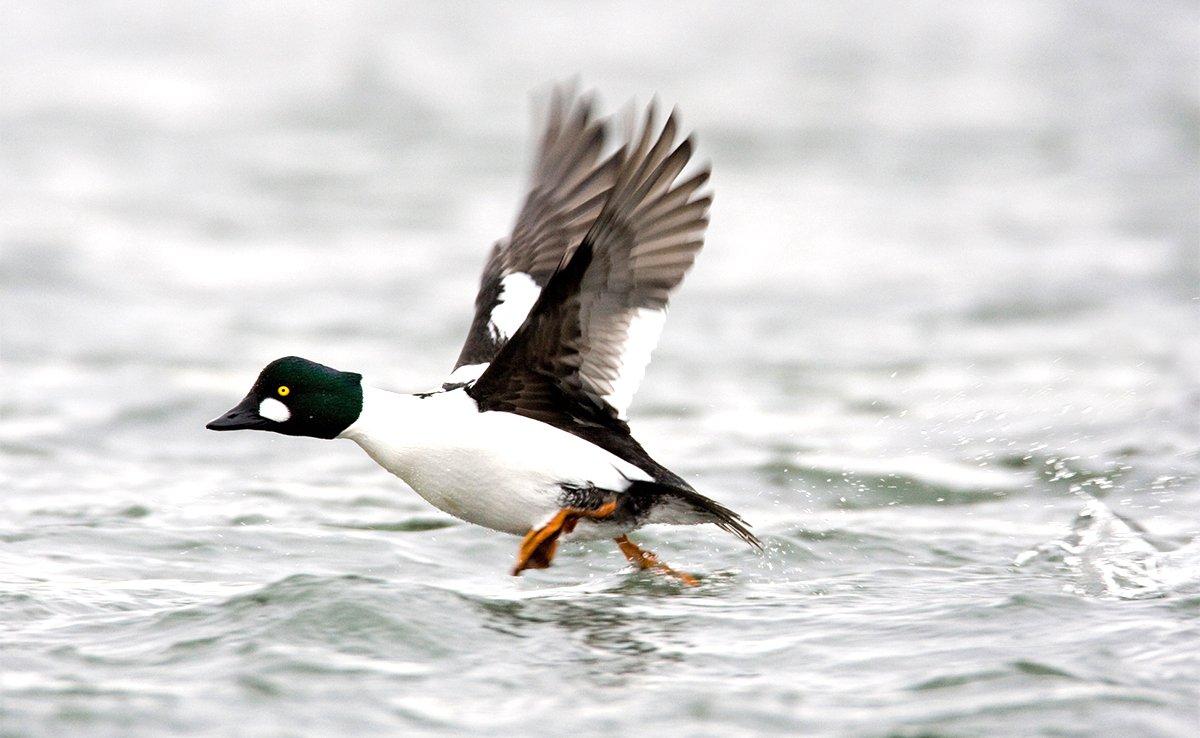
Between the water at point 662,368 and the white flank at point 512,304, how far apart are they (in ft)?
3.03

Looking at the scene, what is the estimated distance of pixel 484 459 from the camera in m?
6.28

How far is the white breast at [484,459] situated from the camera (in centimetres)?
629

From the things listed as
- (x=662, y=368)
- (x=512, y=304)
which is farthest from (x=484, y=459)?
(x=662, y=368)

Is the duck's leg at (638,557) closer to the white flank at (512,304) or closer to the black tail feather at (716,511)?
the black tail feather at (716,511)

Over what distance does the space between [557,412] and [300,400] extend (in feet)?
3.17

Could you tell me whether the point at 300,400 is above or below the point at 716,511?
above

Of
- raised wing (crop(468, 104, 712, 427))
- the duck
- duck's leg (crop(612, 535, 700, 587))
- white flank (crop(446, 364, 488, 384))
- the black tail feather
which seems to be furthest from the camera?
white flank (crop(446, 364, 488, 384))

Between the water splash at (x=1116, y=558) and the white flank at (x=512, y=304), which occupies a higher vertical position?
the white flank at (x=512, y=304)

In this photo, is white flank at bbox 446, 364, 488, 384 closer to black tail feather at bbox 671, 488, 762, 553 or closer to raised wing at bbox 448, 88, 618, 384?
raised wing at bbox 448, 88, 618, 384

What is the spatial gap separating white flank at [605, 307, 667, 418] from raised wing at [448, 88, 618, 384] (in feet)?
3.77

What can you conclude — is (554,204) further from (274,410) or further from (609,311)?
(274,410)

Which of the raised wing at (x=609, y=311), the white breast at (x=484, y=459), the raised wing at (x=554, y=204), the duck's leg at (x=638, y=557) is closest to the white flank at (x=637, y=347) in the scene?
the raised wing at (x=609, y=311)

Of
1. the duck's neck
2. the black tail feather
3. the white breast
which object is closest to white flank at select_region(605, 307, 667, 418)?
the white breast

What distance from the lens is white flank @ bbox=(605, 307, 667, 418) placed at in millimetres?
6363
